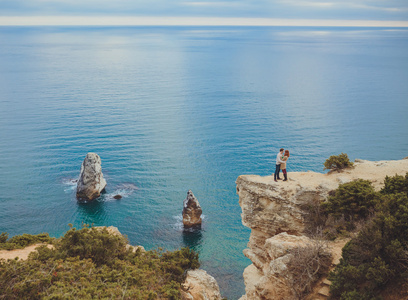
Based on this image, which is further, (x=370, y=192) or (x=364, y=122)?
(x=364, y=122)

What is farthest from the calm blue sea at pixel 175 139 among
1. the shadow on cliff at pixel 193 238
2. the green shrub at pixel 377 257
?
the green shrub at pixel 377 257

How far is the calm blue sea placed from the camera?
148 feet

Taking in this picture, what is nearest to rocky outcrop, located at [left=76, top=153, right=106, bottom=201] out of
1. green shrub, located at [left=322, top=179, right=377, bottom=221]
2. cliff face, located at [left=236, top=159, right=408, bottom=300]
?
cliff face, located at [left=236, top=159, right=408, bottom=300]

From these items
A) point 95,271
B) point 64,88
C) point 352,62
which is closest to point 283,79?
point 352,62

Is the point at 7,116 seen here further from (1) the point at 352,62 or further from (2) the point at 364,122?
(1) the point at 352,62

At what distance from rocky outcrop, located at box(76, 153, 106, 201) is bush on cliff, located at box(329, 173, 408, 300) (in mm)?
41224

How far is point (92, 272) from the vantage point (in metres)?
16.7

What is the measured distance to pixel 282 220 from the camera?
76.9ft

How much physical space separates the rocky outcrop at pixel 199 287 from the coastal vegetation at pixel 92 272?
0.58 m

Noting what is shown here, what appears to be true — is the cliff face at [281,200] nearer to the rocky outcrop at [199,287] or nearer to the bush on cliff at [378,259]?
the rocky outcrop at [199,287]

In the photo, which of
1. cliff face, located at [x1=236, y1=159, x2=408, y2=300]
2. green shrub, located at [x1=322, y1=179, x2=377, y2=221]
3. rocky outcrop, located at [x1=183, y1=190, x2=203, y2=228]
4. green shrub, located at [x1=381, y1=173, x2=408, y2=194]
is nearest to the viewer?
green shrub, located at [x1=381, y1=173, x2=408, y2=194]

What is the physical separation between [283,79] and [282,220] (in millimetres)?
120780

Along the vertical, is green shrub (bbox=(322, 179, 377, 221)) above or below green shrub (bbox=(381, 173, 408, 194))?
below

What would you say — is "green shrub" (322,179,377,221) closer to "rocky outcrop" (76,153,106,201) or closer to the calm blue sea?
the calm blue sea
